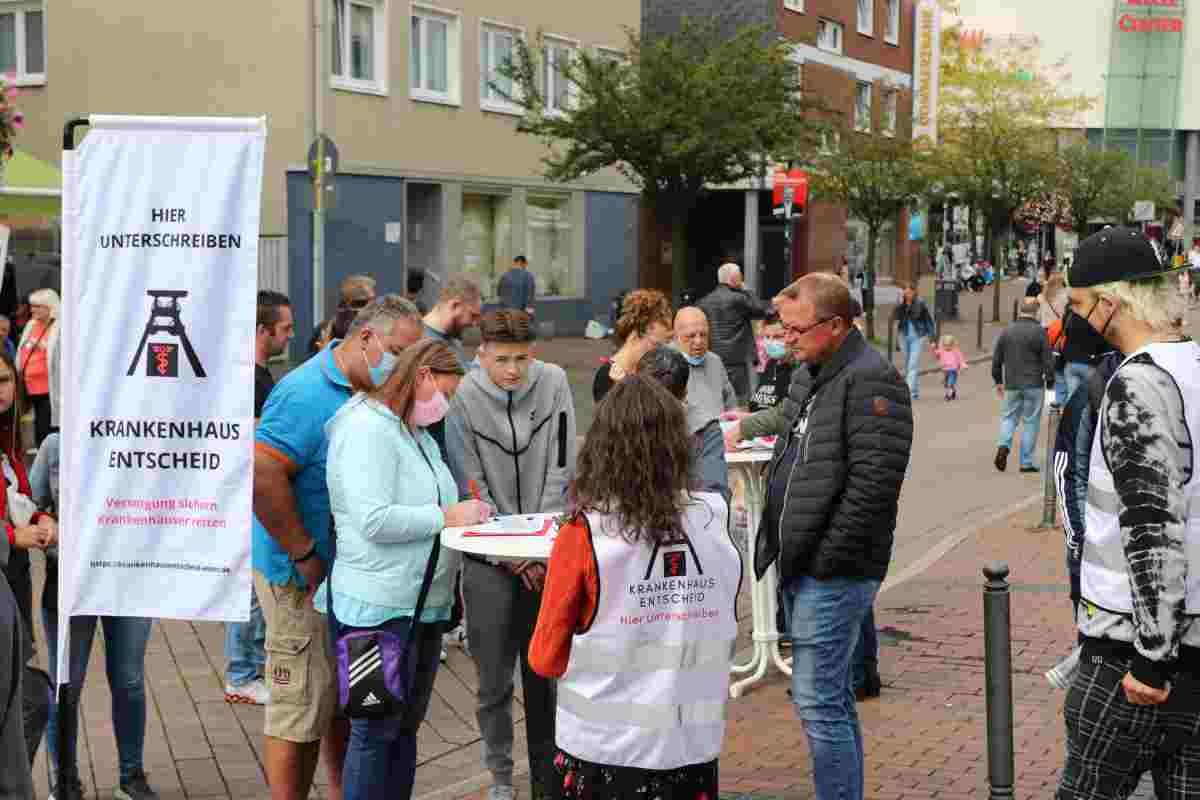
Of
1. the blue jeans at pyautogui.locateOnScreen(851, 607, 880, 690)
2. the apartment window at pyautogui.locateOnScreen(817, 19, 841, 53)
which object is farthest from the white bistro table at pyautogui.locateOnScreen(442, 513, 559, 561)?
the apartment window at pyautogui.locateOnScreen(817, 19, 841, 53)

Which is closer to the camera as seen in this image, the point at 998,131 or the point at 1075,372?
the point at 1075,372

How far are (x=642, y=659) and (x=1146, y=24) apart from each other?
9163 cm

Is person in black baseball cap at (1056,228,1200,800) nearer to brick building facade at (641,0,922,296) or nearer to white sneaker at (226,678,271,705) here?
white sneaker at (226,678,271,705)

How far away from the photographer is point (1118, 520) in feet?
13.0

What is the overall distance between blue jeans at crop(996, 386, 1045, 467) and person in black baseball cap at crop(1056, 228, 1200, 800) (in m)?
12.3

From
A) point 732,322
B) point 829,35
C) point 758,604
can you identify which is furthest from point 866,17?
point 758,604

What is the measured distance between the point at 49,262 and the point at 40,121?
783 cm

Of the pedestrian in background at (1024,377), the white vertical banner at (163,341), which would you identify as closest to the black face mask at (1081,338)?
the pedestrian in background at (1024,377)

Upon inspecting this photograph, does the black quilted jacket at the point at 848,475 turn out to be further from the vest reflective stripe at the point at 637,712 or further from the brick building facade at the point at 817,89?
the brick building facade at the point at 817,89

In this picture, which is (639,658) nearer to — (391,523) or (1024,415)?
(391,523)

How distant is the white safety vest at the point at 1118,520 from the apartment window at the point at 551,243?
99.7ft

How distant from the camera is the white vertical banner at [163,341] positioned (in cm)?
464

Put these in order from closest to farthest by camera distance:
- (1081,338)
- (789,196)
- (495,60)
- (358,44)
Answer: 1. (1081,338)
2. (789,196)
3. (358,44)
4. (495,60)

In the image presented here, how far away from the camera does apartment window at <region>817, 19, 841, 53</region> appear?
153ft
